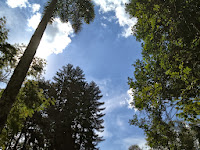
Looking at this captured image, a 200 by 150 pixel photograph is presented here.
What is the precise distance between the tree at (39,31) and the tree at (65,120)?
31.8 feet

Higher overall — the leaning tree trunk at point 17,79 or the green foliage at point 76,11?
the green foliage at point 76,11

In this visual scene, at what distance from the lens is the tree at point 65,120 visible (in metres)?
17.8

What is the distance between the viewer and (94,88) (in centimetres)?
2781

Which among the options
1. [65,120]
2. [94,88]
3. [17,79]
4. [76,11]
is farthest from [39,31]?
[94,88]

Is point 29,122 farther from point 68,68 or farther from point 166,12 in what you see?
point 166,12

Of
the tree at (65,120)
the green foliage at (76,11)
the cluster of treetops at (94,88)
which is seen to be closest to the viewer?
the cluster of treetops at (94,88)

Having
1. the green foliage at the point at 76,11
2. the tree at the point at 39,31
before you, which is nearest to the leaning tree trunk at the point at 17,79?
the tree at the point at 39,31

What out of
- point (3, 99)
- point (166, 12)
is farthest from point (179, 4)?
point (3, 99)

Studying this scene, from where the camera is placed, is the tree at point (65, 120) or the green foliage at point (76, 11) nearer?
the green foliage at point (76, 11)

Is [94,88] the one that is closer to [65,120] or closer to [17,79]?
[65,120]

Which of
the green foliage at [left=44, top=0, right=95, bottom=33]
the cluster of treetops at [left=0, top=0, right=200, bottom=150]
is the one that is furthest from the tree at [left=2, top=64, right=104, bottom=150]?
the green foliage at [left=44, top=0, right=95, bottom=33]

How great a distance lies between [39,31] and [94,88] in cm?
2300

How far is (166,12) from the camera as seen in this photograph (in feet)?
10.5

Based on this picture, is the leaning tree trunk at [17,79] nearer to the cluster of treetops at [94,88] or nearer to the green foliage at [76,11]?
the cluster of treetops at [94,88]
